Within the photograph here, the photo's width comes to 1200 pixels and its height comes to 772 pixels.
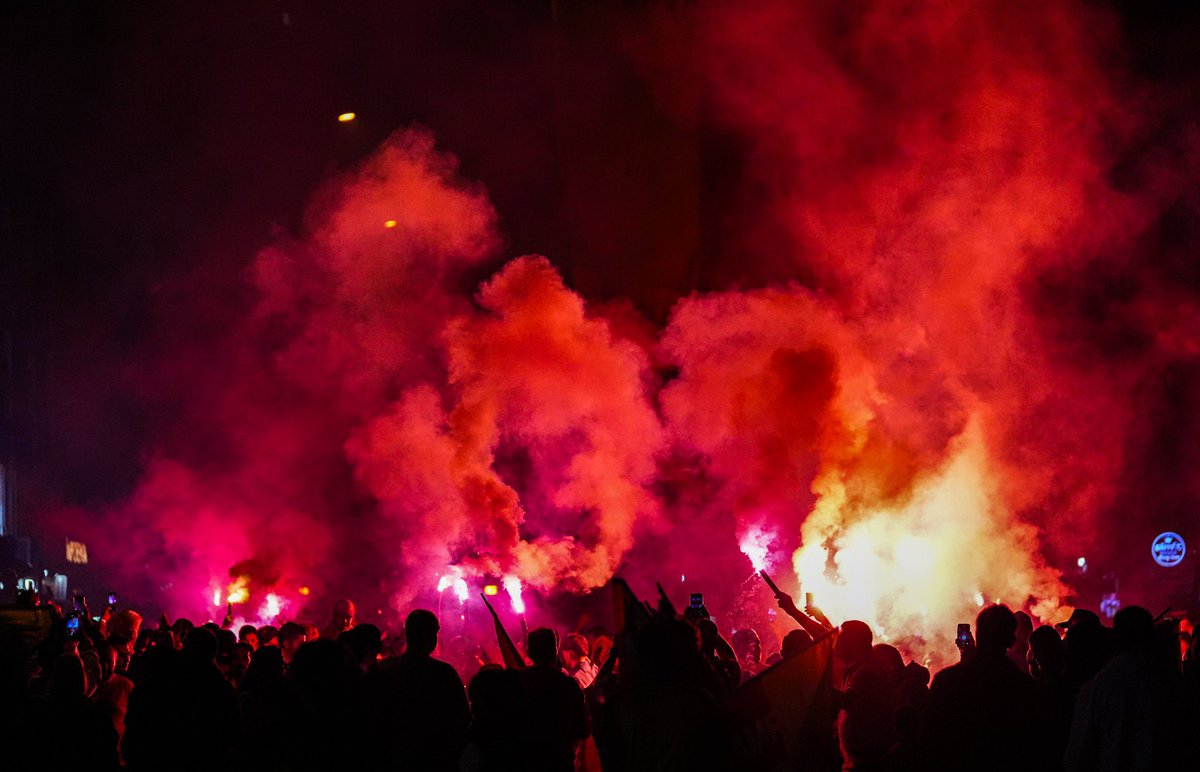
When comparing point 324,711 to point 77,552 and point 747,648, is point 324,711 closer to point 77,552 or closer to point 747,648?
point 747,648

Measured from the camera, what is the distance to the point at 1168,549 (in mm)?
21703

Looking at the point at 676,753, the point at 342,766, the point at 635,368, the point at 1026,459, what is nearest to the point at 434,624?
the point at 342,766

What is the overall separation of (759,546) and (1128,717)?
18.3 meters

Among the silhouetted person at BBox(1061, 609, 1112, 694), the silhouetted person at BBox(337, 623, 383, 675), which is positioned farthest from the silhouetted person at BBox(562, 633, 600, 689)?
the silhouetted person at BBox(1061, 609, 1112, 694)

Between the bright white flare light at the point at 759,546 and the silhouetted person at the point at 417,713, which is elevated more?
the bright white flare light at the point at 759,546

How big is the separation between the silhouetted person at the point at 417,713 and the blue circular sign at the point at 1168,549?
1908 cm

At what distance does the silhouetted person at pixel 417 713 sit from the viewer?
5887 mm

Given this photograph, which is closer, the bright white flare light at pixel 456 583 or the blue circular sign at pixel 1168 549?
the bright white flare light at pixel 456 583

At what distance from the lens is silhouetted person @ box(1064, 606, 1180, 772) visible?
5176 millimetres

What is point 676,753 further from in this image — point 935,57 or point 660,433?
point 660,433

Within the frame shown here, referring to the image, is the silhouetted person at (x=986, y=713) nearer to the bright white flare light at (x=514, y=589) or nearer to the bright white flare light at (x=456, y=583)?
the bright white flare light at (x=514, y=589)

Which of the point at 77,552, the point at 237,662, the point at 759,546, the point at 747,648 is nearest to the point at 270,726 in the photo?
the point at 237,662

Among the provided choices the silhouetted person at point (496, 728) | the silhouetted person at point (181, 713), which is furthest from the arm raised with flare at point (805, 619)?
the silhouetted person at point (181, 713)

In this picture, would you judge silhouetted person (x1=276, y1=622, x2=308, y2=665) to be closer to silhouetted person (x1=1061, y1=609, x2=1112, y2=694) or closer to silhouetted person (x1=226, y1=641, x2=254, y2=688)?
silhouetted person (x1=226, y1=641, x2=254, y2=688)
